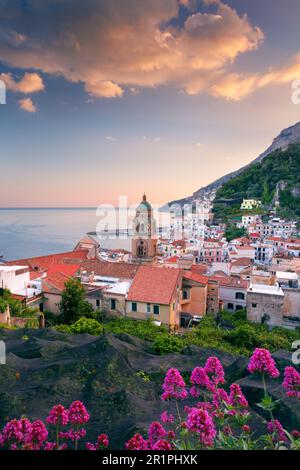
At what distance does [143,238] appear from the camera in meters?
26.1

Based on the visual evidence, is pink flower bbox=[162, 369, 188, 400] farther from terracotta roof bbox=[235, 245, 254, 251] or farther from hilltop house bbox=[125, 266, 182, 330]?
terracotta roof bbox=[235, 245, 254, 251]

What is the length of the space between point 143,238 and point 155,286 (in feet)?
32.9

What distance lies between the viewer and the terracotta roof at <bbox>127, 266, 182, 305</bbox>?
51.8 feet

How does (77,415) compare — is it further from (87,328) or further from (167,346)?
(87,328)

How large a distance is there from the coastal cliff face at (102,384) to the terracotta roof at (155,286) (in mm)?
6447

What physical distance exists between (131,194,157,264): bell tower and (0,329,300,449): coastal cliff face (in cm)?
1681

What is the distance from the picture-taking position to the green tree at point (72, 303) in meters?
15.7

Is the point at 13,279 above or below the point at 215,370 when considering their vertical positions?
below

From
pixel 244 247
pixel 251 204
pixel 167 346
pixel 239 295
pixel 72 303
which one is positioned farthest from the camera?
pixel 251 204

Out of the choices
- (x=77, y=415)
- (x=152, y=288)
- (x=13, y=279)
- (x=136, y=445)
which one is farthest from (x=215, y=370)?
(x=13, y=279)

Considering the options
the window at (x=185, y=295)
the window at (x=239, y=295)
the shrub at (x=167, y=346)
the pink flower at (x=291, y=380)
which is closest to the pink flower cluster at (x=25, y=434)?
the pink flower at (x=291, y=380)

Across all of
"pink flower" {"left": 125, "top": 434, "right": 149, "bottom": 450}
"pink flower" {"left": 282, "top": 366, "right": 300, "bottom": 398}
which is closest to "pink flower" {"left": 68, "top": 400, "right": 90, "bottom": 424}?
"pink flower" {"left": 125, "top": 434, "right": 149, "bottom": 450}

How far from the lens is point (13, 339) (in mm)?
10094

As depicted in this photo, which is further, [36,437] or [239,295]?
[239,295]
